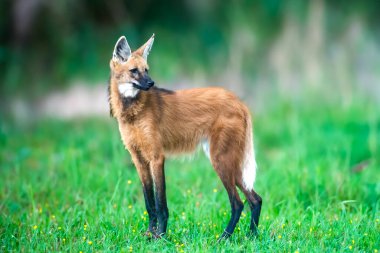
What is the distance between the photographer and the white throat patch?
4176 millimetres

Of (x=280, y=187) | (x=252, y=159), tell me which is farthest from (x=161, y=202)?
(x=280, y=187)

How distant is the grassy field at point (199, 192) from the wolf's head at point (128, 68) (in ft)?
3.03

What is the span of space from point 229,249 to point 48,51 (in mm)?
7182

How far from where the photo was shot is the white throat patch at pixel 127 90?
13.7 feet

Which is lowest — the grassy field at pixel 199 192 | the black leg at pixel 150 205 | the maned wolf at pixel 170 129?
the grassy field at pixel 199 192

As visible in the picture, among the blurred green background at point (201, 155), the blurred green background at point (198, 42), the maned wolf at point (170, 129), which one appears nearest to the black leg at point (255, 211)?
the maned wolf at point (170, 129)

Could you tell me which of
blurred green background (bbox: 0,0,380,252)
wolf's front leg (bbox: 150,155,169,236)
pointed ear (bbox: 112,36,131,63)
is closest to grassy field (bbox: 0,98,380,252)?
blurred green background (bbox: 0,0,380,252)

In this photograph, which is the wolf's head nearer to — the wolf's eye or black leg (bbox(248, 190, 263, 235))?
the wolf's eye

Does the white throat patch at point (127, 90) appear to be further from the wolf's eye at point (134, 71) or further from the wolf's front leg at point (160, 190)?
the wolf's front leg at point (160, 190)

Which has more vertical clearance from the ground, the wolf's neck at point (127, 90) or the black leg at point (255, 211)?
the wolf's neck at point (127, 90)

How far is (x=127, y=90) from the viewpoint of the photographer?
4.19 metres

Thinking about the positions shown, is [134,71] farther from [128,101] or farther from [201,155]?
[201,155]

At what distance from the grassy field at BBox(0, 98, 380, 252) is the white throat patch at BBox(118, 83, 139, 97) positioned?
863mm

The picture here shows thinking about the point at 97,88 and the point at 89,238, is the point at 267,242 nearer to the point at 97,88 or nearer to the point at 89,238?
the point at 89,238
